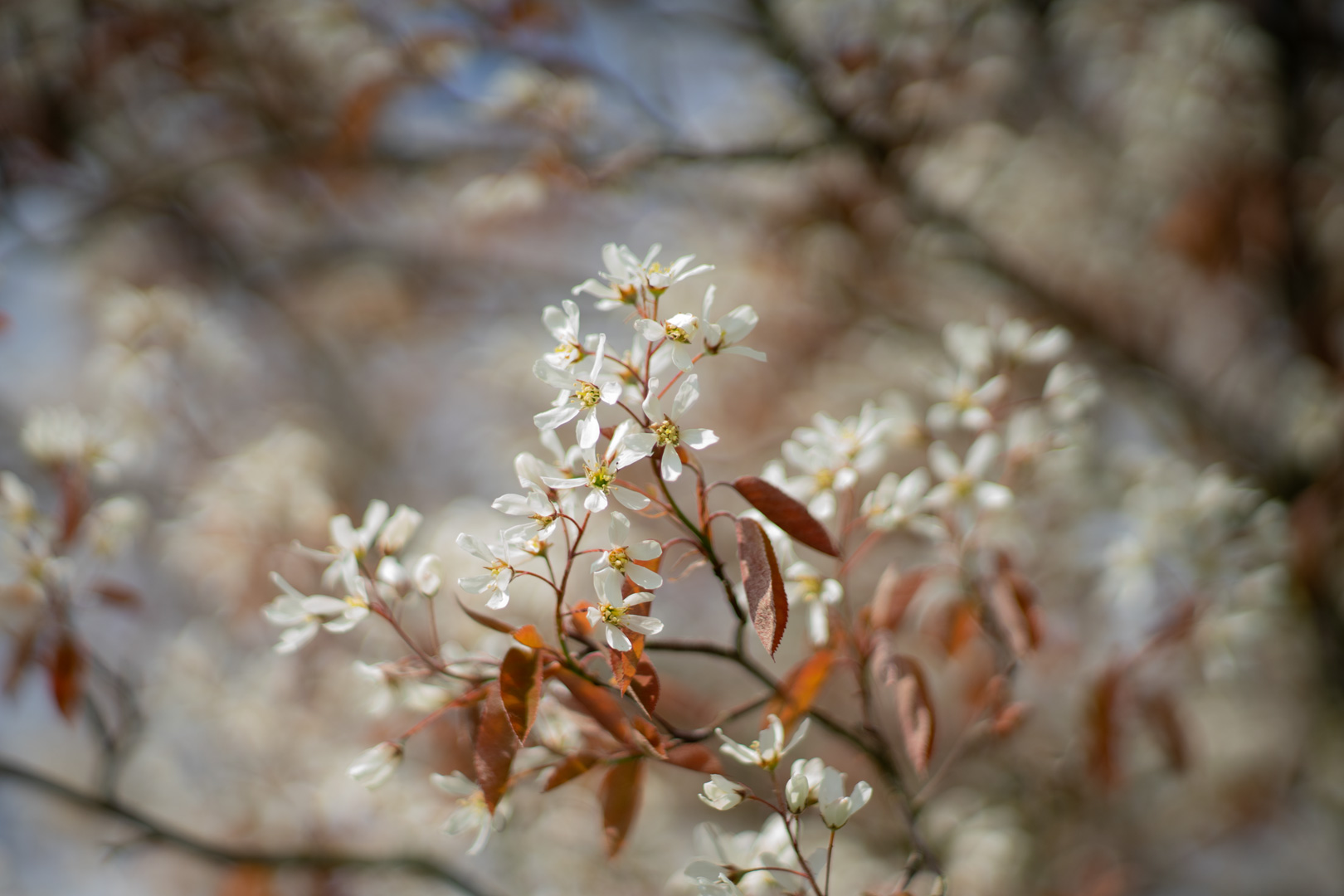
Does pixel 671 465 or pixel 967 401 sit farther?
pixel 967 401

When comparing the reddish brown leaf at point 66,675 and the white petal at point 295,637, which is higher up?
the white petal at point 295,637

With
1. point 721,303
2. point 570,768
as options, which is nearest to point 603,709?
point 570,768

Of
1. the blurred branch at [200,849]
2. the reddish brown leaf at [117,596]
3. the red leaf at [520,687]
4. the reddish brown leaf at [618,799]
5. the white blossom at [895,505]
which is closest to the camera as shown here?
the red leaf at [520,687]

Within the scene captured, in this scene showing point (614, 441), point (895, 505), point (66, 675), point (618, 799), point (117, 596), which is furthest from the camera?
point (117, 596)

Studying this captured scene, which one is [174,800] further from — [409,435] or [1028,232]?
[1028,232]

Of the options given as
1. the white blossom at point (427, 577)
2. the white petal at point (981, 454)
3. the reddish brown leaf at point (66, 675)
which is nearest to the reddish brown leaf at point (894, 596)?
the white petal at point (981, 454)

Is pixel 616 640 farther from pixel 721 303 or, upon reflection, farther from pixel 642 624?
pixel 721 303

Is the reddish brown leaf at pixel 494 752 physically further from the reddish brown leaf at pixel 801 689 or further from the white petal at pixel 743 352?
the white petal at pixel 743 352
